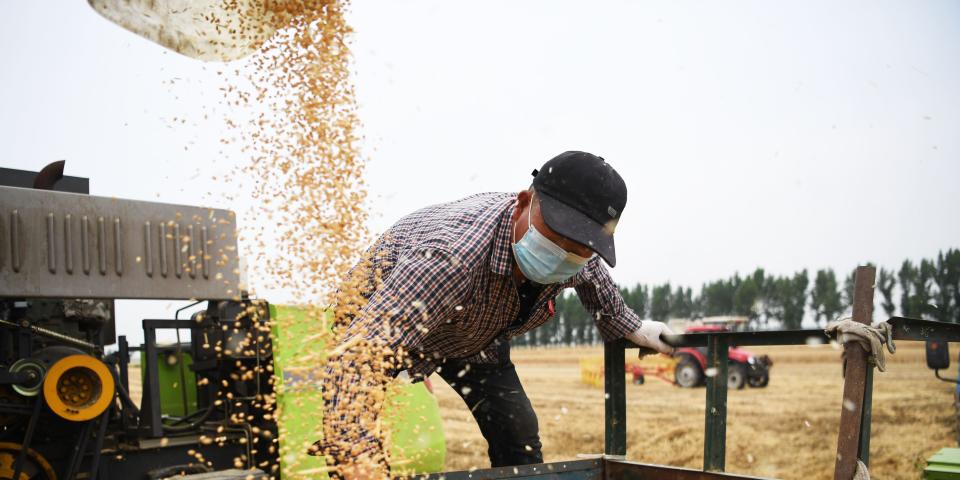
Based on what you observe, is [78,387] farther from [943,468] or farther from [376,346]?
[943,468]

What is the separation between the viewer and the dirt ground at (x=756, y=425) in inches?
285

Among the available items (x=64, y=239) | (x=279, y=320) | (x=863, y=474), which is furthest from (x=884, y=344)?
(x=279, y=320)

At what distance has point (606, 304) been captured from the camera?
2.76m

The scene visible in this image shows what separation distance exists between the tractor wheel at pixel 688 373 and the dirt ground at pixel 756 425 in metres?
0.53

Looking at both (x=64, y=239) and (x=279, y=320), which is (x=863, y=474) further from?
(x=279, y=320)

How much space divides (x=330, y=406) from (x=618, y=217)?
3.06ft

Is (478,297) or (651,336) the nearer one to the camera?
(478,297)

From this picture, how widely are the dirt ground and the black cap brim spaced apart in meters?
3.18

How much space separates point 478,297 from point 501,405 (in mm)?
684

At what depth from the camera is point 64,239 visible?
232 centimetres

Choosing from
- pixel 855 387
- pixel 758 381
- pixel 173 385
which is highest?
pixel 855 387

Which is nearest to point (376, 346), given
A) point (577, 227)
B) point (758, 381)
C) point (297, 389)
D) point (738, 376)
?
point (577, 227)

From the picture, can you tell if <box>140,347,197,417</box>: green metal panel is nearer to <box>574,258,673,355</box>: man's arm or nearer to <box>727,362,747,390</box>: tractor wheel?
<box>574,258,673,355</box>: man's arm

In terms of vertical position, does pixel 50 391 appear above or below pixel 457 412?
above
